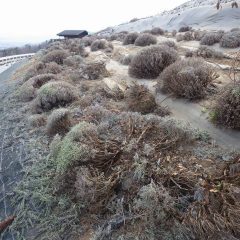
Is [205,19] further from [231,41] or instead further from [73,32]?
[73,32]

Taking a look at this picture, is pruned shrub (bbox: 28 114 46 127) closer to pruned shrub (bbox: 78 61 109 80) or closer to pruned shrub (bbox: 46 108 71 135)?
pruned shrub (bbox: 46 108 71 135)

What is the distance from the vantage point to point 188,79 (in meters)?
9.05

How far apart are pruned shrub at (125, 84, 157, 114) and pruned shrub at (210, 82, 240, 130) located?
1.69 metres

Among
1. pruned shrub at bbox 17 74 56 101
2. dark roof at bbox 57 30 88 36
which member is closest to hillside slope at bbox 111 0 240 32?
dark roof at bbox 57 30 88 36

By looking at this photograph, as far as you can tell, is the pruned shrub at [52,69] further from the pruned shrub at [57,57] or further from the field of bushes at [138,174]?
the field of bushes at [138,174]

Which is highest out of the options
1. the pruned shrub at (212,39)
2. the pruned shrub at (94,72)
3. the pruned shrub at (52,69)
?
Answer: the pruned shrub at (94,72)

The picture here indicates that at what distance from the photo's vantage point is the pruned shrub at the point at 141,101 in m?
8.70

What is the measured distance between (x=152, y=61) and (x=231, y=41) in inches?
243

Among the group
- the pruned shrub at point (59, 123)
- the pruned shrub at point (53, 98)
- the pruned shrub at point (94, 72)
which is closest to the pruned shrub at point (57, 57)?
the pruned shrub at point (94, 72)

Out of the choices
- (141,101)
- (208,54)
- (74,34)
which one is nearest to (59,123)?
(141,101)

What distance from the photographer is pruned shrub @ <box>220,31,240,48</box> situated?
1638 cm

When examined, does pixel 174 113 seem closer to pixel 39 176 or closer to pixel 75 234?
pixel 39 176

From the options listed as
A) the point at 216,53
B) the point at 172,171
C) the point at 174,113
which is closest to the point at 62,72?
the point at 216,53

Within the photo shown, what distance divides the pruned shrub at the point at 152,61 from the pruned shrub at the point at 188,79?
77.1 inches
